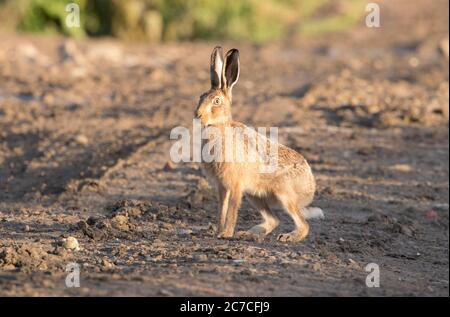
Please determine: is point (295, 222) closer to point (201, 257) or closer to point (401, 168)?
point (201, 257)

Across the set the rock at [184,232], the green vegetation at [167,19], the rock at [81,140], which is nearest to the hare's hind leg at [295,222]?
the rock at [184,232]

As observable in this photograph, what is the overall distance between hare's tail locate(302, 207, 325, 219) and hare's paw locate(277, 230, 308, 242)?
59 cm

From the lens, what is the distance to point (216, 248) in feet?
22.5

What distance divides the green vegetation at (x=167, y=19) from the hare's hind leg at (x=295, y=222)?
10.8 m

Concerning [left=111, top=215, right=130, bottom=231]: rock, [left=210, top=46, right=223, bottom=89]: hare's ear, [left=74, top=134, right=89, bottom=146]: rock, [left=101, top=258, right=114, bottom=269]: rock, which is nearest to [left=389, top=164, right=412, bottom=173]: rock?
[left=74, top=134, right=89, bottom=146]: rock

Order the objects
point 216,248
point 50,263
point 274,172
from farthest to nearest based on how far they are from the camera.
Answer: point 274,172 → point 216,248 → point 50,263

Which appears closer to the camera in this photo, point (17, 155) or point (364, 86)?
point (17, 155)

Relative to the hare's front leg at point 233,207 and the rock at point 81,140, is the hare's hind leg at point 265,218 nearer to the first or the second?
the hare's front leg at point 233,207

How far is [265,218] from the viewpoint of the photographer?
764cm

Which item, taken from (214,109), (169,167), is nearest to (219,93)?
(214,109)

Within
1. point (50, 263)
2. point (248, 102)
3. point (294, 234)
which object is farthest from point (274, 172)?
point (248, 102)

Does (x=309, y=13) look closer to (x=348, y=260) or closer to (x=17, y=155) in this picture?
(x=17, y=155)

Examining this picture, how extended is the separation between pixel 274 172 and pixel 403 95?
6.31 meters

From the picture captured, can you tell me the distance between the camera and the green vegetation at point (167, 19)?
17750 millimetres
